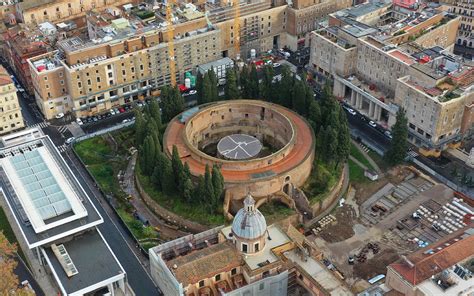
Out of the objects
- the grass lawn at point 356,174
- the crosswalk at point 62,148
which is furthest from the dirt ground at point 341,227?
the crosswalk at point 62,148

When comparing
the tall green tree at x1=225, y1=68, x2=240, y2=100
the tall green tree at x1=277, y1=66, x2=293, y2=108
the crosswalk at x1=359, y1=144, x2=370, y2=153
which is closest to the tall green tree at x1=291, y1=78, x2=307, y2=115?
the tall green tree at x1=277, y1=66, x2=293, y2=108

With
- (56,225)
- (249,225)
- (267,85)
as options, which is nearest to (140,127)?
(56,225)

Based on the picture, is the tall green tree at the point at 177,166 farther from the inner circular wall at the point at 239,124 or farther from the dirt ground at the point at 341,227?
the dirt ground at the point at 341,227

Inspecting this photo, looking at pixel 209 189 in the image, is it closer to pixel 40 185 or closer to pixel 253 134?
pixel 253 134

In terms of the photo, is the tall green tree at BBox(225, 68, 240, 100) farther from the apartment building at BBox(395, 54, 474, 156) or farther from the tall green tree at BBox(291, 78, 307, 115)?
the apartment building at BBox(395, 54, 474, 156)

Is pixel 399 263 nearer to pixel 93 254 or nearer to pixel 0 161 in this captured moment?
pixel 93 254

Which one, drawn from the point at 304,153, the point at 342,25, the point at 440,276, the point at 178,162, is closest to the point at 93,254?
the point at 178,162
